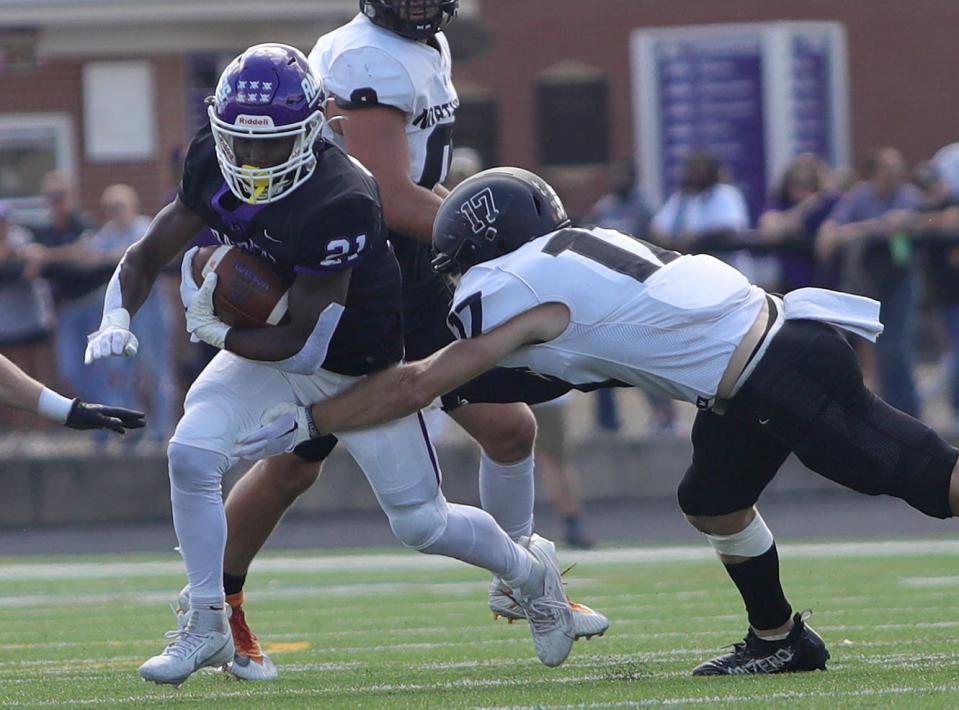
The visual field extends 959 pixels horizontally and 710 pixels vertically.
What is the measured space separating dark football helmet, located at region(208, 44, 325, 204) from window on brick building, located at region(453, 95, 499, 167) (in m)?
13.0

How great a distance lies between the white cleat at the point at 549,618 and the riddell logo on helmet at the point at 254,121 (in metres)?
1.50

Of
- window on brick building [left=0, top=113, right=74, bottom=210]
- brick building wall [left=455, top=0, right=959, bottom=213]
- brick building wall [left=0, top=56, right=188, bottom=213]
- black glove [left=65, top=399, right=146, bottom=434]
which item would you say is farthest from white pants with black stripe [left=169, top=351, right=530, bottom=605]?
brick building wall [left=455, top=0, right=959, bottom=213]

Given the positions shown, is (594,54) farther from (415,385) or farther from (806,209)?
(415,385)

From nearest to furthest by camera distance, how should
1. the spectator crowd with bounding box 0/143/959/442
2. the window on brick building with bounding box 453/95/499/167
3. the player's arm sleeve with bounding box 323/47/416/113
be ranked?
the player's arm sleeve with bounding box 323/47/416/113, the spectator crowd with bounding box 0/143/959/442, the window on brick building with bounding box 453/95/499/167

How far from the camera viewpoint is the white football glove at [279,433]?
204 inches

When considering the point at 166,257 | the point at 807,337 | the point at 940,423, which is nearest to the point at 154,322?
the point at 940,423

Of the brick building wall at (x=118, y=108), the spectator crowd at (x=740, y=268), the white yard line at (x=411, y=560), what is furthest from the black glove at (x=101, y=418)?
the brick building wall at (x=118, y=108)

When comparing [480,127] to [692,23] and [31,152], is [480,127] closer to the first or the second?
[692,23]

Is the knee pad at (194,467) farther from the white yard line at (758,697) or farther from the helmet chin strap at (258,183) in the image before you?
the white yard line at (758,697)

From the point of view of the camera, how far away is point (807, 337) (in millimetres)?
5078

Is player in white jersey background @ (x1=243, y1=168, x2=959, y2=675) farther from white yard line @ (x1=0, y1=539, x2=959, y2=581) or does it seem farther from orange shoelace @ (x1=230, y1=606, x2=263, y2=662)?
white yard line @ (x1=0, y1=539, x2=959, y2=581)

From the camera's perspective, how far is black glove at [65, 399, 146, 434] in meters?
5.32

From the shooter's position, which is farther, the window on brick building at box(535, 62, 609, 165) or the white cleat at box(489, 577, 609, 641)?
the window on brick building at box(535, 62, 609, 165)

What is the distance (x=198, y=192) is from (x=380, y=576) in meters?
3.91
